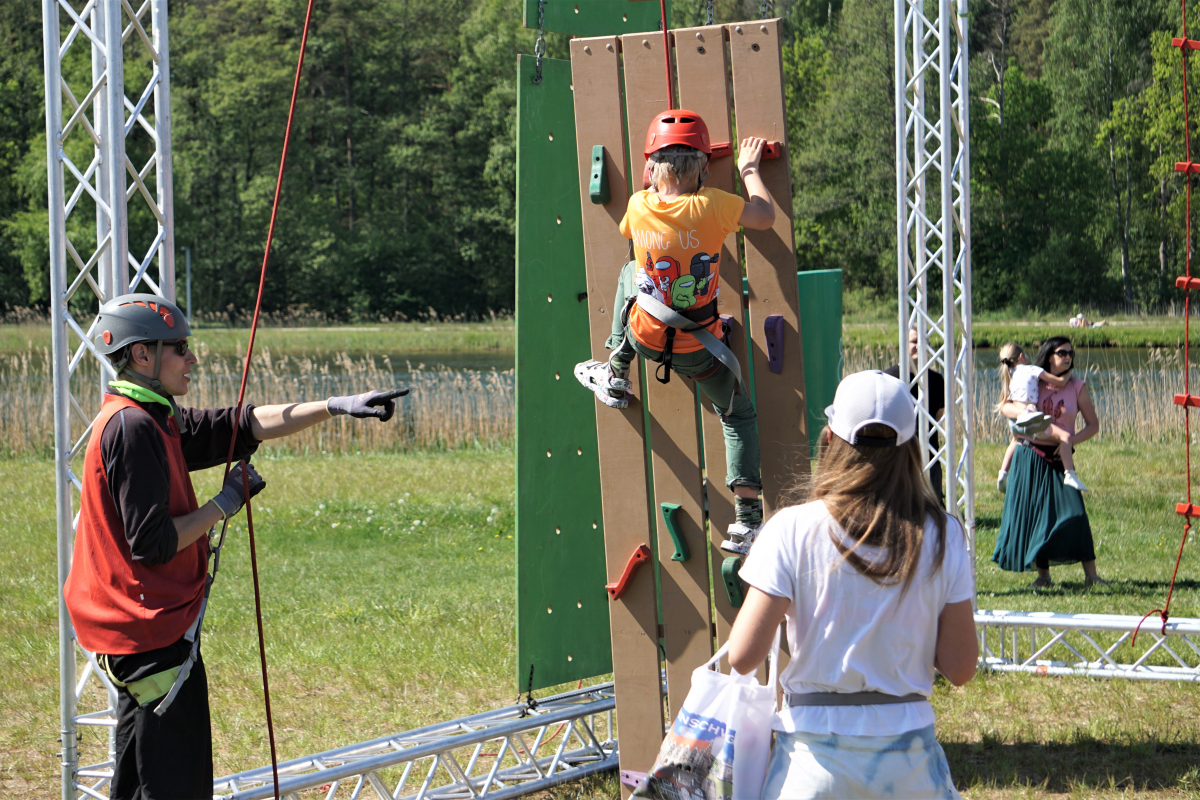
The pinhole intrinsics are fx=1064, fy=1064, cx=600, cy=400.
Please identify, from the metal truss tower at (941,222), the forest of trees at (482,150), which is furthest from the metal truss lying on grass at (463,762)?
the forest of trees at (482,150)

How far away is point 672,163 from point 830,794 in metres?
2.18

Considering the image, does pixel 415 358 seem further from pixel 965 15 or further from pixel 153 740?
pixel 153 740

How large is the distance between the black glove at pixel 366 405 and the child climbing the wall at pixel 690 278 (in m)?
0.94

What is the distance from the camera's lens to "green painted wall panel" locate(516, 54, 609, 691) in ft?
15.8

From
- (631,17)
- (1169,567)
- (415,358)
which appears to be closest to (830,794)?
(631,17)

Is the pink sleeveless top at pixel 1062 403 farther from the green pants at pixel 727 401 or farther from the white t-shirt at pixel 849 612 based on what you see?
the white t-shirt at pixel 849 612

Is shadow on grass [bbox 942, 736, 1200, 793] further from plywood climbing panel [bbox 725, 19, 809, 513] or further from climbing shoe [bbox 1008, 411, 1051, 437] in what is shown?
climbing shoe [bbox 1008, 411, 1051, 437]

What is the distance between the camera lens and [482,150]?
61.5 metres

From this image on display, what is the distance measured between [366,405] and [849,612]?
183 centimetres

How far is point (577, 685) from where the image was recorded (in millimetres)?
6691

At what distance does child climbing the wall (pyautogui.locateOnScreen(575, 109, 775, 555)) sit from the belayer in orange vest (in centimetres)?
111

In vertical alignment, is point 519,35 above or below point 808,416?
above

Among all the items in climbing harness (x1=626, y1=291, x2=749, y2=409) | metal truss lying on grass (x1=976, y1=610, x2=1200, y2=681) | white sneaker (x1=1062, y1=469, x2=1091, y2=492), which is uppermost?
climbing harness (x1=626, y1=291, x2=749, y2=409)

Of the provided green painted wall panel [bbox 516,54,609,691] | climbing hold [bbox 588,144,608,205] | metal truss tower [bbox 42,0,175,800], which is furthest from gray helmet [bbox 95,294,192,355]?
green painted wall panel [bbox 516,54,609,691]
